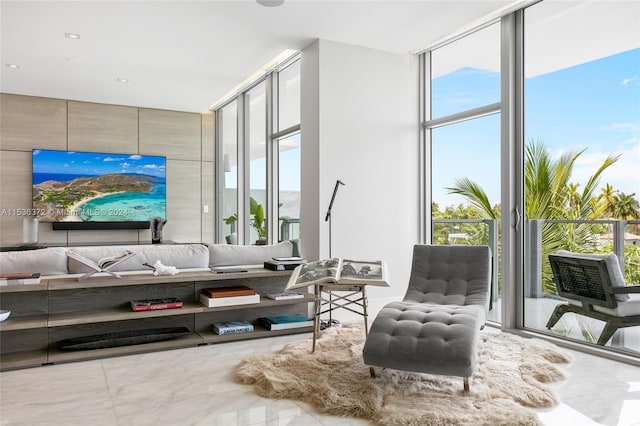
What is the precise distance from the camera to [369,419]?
7.84ft

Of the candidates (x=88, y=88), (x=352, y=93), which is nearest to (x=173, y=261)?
(x=352, y=93)

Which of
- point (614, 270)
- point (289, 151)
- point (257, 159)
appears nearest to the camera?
point (614, 270)

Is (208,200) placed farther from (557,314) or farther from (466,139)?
(557,314)

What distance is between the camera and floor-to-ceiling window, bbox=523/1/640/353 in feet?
11.2

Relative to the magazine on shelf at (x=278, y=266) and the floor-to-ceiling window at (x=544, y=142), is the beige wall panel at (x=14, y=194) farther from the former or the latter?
the floor-to-ceiling window at (x=544, y=142)

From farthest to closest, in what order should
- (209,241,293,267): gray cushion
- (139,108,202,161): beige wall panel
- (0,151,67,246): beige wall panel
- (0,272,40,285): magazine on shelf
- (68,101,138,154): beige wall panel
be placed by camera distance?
(139,108,202,161): beige wall panel
(68,101,138,154): beige wall panel
(0,151,67,246): beige wall panel
(209,241,293,267): gray cushion
(0,272,40,285): magazine on shelf

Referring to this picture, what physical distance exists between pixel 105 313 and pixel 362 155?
2.84 m

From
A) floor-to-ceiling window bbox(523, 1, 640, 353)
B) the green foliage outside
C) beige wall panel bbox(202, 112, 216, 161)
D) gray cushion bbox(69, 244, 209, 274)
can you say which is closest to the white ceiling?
floor-to-ceiling window bbox(523, 1, 640, 353)

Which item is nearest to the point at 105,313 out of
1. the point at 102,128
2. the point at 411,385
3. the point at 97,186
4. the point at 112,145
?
the point at 411,385

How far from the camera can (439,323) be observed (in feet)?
9.11

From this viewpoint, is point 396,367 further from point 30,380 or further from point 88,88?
point 88,88

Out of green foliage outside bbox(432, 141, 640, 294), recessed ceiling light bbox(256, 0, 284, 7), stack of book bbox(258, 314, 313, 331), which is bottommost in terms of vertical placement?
stack of book bbox(258, 314, 313, 331)

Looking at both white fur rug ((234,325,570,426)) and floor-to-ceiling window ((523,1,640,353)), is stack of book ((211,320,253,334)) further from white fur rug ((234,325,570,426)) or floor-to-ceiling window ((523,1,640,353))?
floor-to-ceiling window ((523,1,640,353))

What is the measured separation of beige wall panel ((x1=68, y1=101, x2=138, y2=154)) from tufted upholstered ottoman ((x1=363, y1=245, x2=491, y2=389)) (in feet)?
18.5
